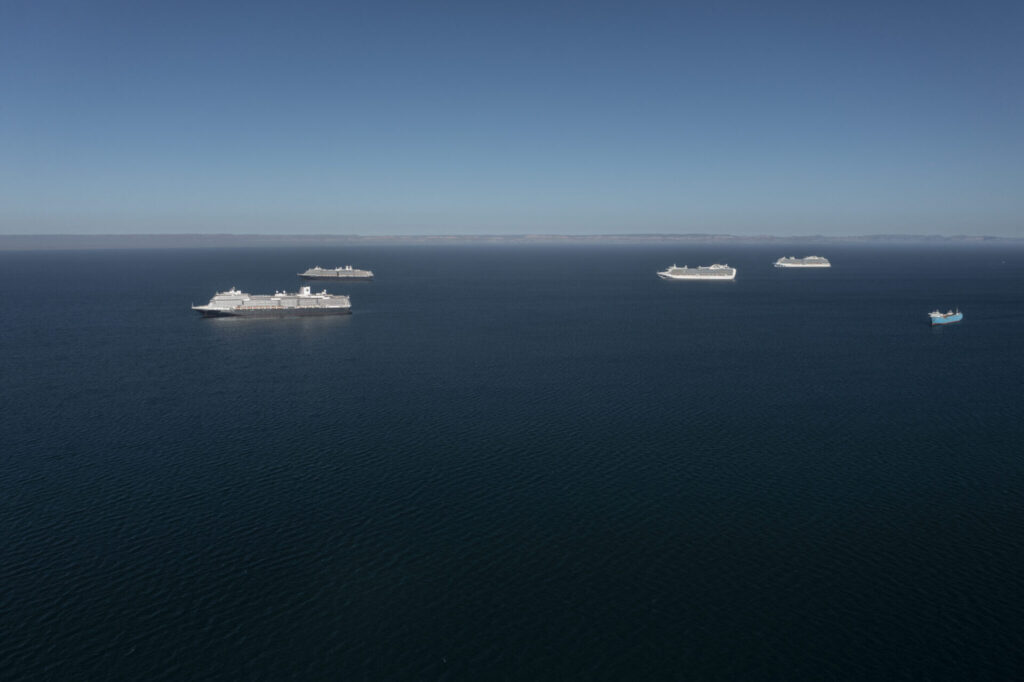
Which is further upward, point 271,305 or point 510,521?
point 271,305

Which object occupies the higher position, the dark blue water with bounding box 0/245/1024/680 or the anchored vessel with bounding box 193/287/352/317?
the anchored vessel with bounding box 193/287/352/317

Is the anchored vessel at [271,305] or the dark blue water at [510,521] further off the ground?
the anchored vessel at [271,305]

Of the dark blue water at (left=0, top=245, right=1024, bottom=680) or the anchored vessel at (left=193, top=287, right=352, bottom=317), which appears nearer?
the dark blue water at (left=0, top=245, right=1024, bottom=680)

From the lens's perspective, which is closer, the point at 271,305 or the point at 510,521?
the point at 510,521

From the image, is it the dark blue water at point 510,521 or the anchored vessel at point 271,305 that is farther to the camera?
the anchored vessel at point 271,305

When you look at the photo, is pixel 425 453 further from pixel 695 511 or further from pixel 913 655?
pixel 913 655
